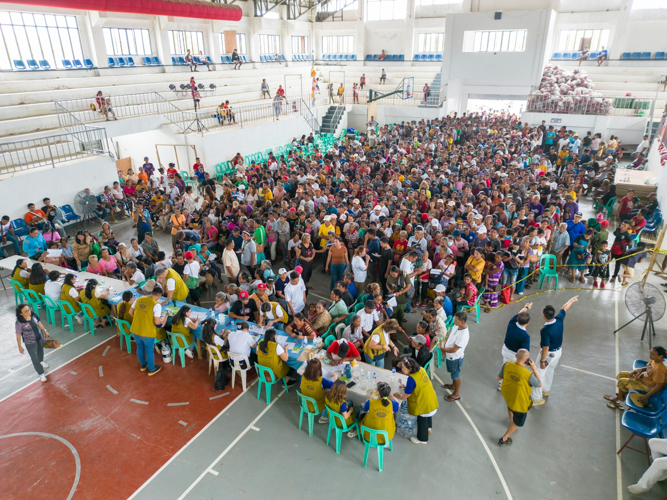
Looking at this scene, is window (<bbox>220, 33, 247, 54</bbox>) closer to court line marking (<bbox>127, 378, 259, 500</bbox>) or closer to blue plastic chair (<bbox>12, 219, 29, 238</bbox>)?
blue plastic chair (<bbox>12, 219, 29, 238</bbox>)

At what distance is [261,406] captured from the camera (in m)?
6.11

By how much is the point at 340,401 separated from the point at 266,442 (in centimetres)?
136

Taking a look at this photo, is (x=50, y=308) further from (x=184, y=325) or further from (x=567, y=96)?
(x=567, y=96)

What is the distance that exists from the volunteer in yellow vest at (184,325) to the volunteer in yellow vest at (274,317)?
1.03m

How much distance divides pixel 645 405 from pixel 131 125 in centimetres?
1789

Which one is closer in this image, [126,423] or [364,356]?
[126,423]

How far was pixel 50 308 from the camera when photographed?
26.5 ft

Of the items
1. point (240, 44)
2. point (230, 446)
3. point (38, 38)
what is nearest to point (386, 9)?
point (240, 44)

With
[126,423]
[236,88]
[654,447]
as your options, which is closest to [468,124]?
[236,88]

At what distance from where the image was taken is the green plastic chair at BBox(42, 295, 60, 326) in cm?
792

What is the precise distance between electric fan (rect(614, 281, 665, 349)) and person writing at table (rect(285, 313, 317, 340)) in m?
5.20

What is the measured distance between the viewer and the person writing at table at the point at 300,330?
638cm

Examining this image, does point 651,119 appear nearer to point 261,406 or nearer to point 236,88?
point 236,88

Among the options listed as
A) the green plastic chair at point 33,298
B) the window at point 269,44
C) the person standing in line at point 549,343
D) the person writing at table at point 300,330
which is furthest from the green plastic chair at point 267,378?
the window at point 269,44
